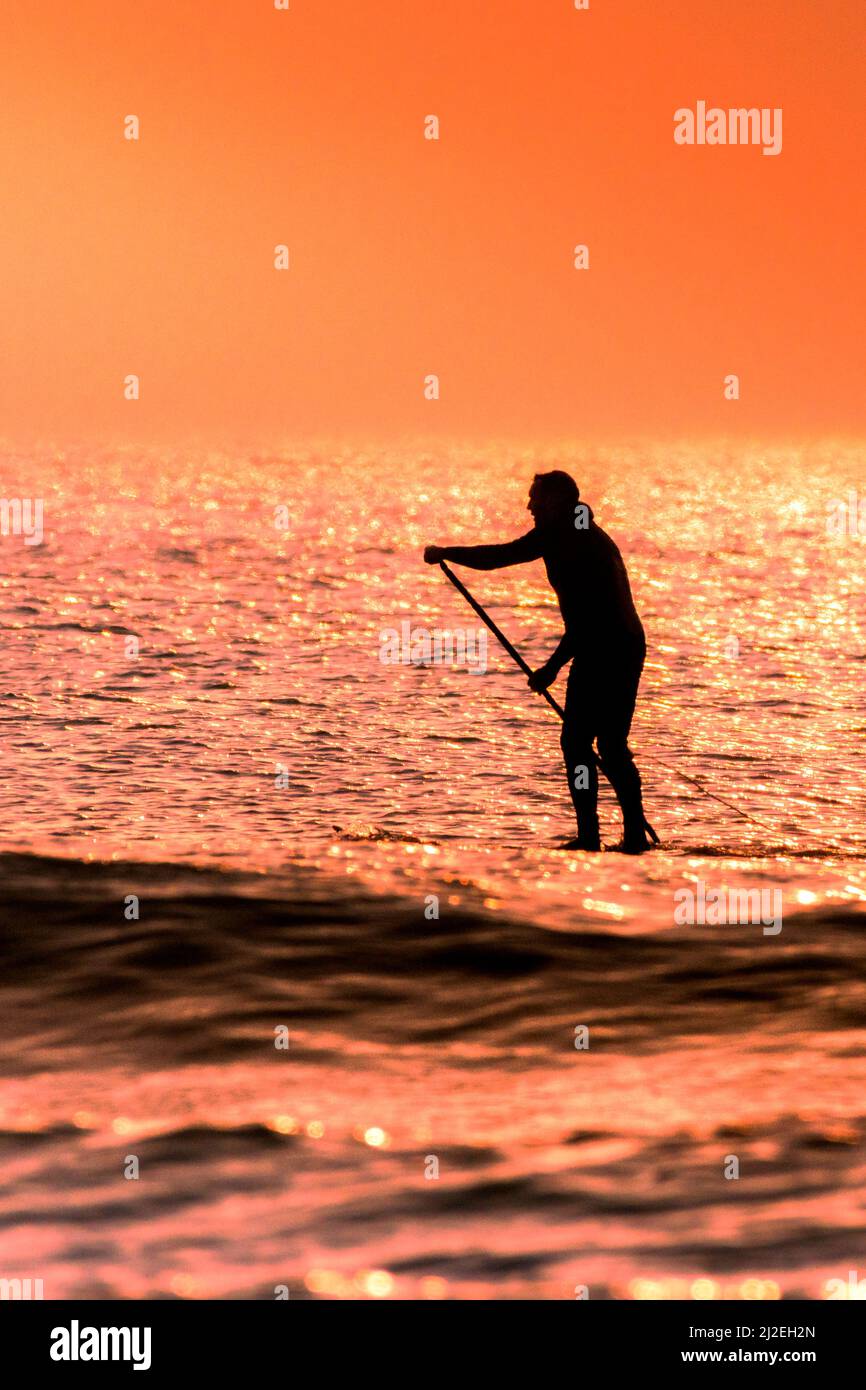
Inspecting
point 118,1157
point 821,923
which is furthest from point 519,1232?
point 821,923

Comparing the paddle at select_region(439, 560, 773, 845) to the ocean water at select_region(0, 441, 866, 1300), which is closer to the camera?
the ocean water at select_region(0, 441, 866, 1300)

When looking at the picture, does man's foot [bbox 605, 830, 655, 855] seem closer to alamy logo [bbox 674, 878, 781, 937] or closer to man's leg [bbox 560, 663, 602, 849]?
man's leg [bbox 560, 663, 602, 849]

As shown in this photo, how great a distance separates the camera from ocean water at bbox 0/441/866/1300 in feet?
16.1

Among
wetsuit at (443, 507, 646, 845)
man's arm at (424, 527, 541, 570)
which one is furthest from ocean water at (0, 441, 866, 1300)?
man's arm at (424, 527, 541, 570)

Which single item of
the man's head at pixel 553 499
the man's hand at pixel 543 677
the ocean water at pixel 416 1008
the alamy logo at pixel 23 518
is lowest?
the ocean water at pixel 416 1008

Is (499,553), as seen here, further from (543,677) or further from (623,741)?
(623,741)

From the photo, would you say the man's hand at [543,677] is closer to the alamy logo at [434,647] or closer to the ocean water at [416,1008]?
the ocean water at [416,1008]

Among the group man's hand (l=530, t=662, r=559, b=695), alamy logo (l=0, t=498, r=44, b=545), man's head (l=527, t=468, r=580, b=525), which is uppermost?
man's head (l=527, t=468, r=580, b=525)

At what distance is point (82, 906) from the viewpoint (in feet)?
27.3

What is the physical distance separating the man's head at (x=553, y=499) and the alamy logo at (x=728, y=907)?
2.74 meters
